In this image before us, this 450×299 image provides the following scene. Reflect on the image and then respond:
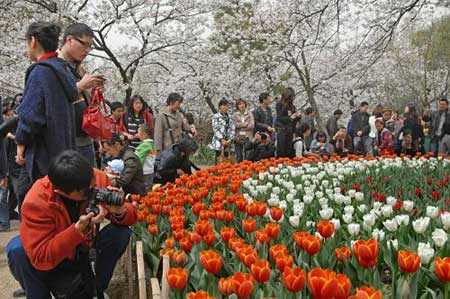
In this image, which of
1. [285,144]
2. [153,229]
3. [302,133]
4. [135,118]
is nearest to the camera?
[153,229]

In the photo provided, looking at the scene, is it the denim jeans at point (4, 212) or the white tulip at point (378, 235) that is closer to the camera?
the white tulip at point (378, 235)

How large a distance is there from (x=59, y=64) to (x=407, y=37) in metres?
32.7

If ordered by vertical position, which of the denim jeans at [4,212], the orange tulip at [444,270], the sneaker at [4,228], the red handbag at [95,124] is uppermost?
the red handbag at [95,124]

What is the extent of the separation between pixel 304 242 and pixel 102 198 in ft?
3.31

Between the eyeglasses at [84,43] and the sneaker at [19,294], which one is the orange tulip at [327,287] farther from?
the sneaker at [19,294]

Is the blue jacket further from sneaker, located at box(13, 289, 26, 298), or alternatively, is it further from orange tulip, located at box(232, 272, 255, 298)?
orange tulip, located at box(232, 272, 255, 298)

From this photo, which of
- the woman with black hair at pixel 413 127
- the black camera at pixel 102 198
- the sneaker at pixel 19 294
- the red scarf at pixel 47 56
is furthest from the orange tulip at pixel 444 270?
the woman with black hair at pixel 413 127

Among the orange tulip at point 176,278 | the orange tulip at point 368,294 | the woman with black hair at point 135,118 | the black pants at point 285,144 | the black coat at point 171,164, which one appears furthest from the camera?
the black pants at point 285,144

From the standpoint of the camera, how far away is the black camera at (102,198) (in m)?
2.72

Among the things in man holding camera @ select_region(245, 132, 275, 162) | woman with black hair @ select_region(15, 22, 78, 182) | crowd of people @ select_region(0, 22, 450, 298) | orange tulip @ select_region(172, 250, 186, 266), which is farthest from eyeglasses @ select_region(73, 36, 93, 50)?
man holding camera @ select_region(245, 132, 275, 162)

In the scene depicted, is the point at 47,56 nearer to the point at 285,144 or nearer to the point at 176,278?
the point at 176,278

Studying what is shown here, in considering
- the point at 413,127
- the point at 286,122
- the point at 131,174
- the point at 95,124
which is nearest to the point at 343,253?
the point at 95,124

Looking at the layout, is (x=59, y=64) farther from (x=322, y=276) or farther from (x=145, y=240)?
(x=322, y=276)

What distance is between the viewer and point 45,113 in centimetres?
328
